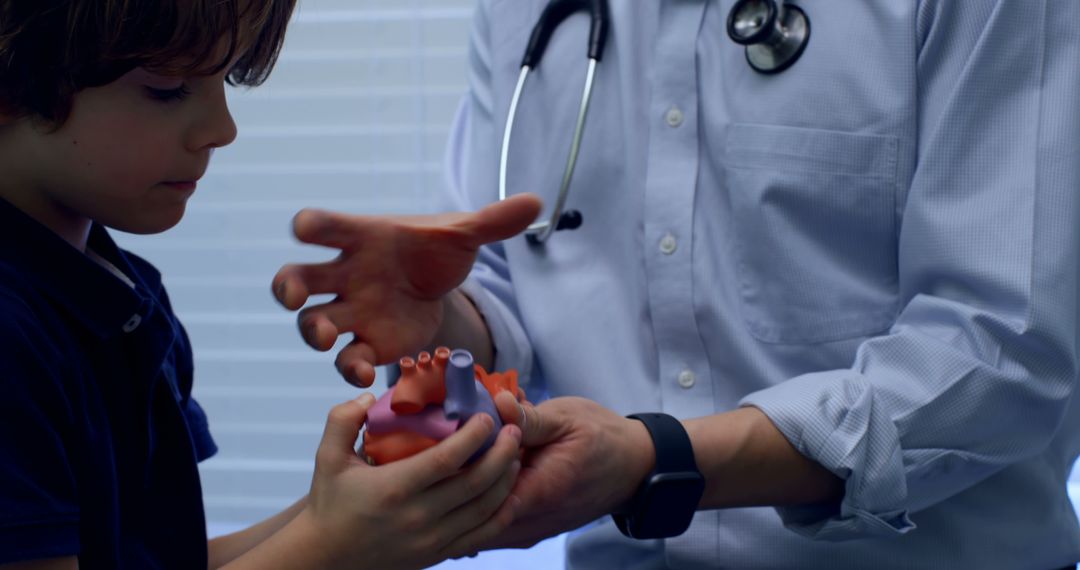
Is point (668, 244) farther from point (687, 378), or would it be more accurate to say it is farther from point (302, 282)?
point (302, 282)

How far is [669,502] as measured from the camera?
828 millimetres

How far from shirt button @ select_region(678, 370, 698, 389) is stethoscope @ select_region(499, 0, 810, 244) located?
0.61ft

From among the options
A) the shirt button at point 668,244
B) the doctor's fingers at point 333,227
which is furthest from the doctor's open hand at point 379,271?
the shirt button at point 668,244

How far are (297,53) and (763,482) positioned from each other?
3.69ft

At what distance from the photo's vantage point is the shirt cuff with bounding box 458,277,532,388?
3.38ft

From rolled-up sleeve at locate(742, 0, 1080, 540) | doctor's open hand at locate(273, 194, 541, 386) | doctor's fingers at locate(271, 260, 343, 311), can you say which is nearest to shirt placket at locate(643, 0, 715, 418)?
rolled-up sleeve at locate(742, 0, 1080, 540)

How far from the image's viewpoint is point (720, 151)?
3.19ft

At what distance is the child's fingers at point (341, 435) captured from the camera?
72cm

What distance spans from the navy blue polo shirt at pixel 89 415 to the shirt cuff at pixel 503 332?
288 millimetres

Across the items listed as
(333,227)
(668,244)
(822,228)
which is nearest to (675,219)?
(668,244)

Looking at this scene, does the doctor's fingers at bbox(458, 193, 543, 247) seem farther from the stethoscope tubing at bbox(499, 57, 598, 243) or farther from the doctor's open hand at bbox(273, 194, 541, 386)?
the stethoscope tubing at bbox(499, 57, 598, 243)

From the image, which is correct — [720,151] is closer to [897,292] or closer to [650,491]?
[897,292]

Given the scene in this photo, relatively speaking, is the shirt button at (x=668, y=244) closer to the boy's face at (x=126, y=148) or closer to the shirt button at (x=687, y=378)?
the shirt button at (x=687, y=378)

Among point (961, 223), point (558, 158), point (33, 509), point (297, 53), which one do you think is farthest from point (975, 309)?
point (297, 53)
